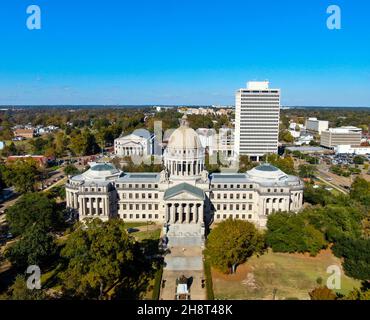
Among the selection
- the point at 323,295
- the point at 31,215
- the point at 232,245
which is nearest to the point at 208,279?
the point at 232,245

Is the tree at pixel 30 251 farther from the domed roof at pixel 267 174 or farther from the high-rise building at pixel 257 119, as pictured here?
the high-rise building at pixel 257 119

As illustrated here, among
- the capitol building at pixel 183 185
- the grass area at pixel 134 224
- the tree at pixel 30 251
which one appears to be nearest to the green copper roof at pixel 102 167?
the capitol building at pixel 183 185

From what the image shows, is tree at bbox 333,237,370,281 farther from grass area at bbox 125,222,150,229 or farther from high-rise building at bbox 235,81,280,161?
high-rise building at bbox 235,81,280,161

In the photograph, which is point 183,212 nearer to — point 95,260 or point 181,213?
point 181,213

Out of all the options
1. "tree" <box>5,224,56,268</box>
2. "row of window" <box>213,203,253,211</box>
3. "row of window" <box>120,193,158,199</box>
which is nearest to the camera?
"tree" <box>5,224,56,268</box>

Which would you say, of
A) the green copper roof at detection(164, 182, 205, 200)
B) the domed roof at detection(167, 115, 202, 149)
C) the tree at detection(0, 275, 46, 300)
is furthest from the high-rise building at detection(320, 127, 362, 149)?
the tree at detection(0, 275, 46, 300)

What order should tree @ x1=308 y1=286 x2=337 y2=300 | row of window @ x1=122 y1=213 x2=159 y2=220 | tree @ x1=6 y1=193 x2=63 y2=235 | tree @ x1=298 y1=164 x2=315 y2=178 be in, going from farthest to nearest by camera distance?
tree @ x1=298 y1=164 x2=315 y2=178 < row of window @ x1=122 y1=213 x2=159 y2=220 < tree @ x1=6 y1=193 x2=63 y2=235 < tree @ x1=308 y1=286 x2=337 y2=300
